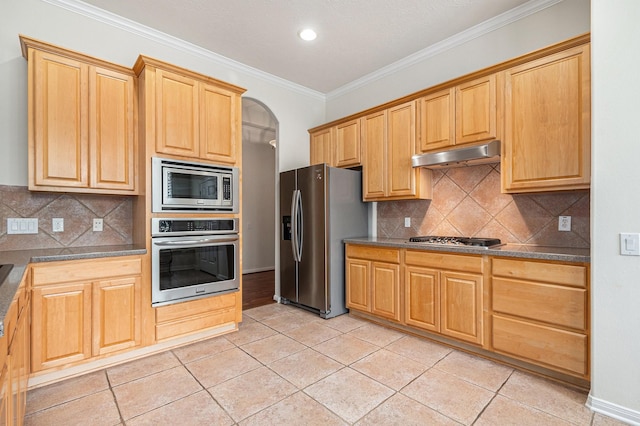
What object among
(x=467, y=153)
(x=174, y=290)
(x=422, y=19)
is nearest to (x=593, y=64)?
(x=467, y=153)

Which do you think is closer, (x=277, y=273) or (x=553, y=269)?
(x=553, y=269)

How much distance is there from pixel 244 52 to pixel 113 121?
162 centimetres

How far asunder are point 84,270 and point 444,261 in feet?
9.34

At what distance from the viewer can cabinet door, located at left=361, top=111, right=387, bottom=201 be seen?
3.49 metres

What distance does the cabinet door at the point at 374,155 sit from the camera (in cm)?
349

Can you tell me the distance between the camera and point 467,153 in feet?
8.78

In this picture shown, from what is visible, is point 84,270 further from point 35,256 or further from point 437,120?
point 437,120

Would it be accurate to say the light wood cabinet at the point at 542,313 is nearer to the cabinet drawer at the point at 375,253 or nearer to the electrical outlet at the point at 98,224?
the cabinet drawer at the point at 375,253

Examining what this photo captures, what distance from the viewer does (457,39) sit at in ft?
10.6

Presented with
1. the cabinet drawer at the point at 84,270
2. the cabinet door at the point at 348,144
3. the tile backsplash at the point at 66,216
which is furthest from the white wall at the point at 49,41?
the cabinet door at the point at 348,144

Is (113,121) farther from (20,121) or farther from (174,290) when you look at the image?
(174,290)

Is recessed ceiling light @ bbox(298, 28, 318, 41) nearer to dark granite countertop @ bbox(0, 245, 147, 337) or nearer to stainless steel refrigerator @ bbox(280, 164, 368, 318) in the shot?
stainless steel refrigerator @ bbox(280, 164, 368, 318)

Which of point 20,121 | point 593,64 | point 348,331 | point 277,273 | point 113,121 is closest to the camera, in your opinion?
point 593,64

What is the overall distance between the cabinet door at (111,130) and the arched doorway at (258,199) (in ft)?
10.3
